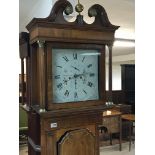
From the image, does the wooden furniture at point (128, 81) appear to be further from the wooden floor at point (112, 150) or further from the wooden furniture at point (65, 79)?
the wooden furniture at point (65, 79)

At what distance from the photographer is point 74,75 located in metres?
1.53

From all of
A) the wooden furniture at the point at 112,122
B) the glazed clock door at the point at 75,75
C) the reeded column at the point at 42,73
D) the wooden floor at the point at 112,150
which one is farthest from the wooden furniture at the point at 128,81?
the reeded column at the point at 42,73

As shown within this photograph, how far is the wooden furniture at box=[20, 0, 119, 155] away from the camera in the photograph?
1.39 m

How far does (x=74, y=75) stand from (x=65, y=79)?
7cm

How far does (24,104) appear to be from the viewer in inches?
73.4

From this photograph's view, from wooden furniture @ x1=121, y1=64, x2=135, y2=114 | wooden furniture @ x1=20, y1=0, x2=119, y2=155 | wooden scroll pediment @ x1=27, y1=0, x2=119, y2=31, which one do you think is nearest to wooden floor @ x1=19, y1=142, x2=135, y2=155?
wooden furniture @ x1=121, y1=64, x2=135, y2=114

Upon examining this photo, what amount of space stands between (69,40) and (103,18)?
285 mm

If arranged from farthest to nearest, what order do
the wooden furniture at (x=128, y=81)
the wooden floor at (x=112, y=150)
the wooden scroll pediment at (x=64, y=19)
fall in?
the wooden furniture at (x=128, y=81) < the wooden floor at (x=112, y=150) < the wooden scroll pediment at (x=64, y=19)

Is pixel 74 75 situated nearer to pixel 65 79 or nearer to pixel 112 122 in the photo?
pixel 65 79

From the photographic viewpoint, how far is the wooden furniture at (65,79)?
139 centimetres

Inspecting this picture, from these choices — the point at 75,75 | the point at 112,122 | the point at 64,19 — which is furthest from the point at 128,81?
the point at 64,19

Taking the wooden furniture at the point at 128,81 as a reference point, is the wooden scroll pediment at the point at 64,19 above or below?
above

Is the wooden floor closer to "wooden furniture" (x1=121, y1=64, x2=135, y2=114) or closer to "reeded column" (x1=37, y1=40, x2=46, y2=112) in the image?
"wooden furniture" (x1=121, y1=64, x2=135, y2=114)
